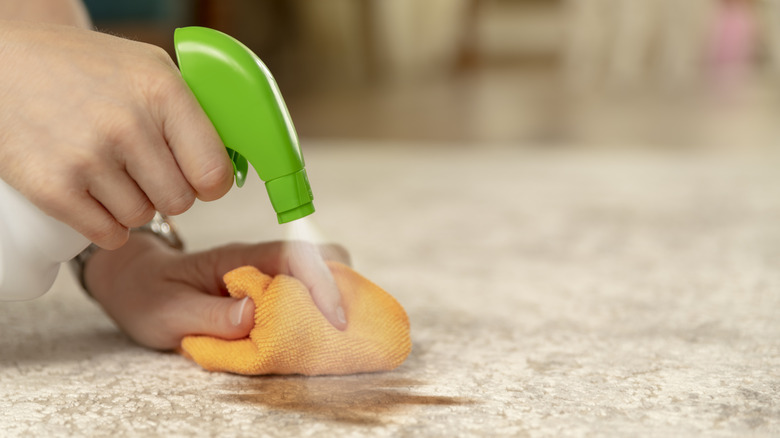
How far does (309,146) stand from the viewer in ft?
5.65

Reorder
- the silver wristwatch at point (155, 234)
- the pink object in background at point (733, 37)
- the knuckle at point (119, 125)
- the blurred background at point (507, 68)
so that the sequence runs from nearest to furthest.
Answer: the knuckle at point (119, 125)
the silver wristwatch at point (155, 234)
the blurred background at point (507, 68)
the pink object in background at point (733, 37)

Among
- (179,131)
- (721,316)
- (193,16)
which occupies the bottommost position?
(721,316)

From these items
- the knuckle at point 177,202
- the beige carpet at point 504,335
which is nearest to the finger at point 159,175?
the knuckle at point 177,202

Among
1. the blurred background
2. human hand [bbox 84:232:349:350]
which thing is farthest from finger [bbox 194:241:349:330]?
the blurred background

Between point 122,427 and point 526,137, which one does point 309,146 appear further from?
point 122,427

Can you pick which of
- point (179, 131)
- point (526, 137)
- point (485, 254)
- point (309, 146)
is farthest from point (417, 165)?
point (179, 131)

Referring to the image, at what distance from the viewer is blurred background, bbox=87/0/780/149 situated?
2018mm

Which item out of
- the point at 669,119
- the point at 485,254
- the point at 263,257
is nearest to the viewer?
the point at 263,257

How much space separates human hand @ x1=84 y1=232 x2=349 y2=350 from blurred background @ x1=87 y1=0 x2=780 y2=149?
1237mm

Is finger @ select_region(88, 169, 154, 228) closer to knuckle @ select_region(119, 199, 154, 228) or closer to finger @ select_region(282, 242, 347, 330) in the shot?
knuckle @ select_region(119, 199, 154, 228)

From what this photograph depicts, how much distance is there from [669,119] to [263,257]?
177cm

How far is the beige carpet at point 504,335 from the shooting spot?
0.45 m

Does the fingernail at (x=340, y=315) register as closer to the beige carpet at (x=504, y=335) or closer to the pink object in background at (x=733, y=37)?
the beige carpet at (x=504, y=335)

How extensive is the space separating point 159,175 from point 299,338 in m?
0.13
